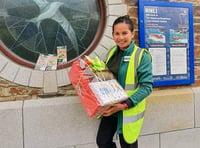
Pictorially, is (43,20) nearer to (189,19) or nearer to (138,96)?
(138,96)

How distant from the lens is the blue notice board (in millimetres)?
3178

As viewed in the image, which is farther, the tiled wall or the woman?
the tiled wall

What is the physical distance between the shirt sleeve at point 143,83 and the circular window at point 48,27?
997mm

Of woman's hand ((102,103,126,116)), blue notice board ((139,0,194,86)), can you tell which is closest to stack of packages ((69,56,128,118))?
woman's hand ((102,103,126,116))

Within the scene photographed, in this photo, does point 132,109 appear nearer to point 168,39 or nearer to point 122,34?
point 122,34

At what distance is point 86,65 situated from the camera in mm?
2242

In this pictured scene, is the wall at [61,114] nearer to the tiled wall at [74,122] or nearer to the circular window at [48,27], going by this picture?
the tiled wall at [74,122]

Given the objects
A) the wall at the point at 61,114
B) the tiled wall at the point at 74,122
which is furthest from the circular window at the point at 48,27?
the tiled wall at the point at 74,122

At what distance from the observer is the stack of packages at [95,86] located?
204cm

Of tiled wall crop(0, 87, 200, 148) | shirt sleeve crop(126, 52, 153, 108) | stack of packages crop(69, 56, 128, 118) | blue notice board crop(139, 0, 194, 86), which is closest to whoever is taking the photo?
stack of packages crop(69, 56, 128, 118)

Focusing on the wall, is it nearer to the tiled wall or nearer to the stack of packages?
the tiled wall

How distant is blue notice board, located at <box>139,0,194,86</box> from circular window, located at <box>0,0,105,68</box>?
61cm

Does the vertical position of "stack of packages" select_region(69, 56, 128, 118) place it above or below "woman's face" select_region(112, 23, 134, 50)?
below

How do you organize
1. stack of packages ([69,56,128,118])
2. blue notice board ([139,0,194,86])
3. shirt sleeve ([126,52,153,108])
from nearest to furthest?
stack of packages ([69,56,128,118]), shirt sleeve ([126,52,153,108]), blue notice board ([139,0,194,86])
